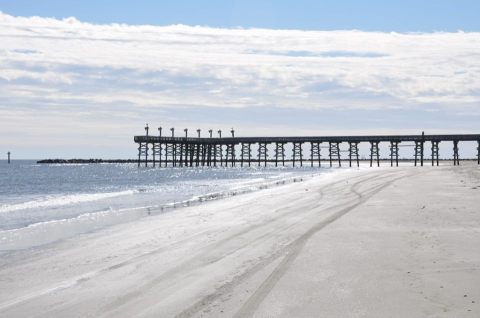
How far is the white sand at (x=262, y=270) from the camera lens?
6867 mm

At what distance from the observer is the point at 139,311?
6812mm

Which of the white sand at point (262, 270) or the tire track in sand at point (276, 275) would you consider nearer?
the tire track in sand at point (276, 275)

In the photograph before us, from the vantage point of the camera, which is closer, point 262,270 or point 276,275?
point 276,275

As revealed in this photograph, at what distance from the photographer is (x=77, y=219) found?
19969 mm

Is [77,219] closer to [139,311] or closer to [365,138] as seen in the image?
[139,311]

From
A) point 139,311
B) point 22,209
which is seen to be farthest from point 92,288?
point 22,209

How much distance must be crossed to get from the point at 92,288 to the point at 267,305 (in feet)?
9.59

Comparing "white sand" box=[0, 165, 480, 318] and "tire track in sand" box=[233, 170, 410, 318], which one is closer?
"tire track in sand" box=[233, 170, 410, 318]

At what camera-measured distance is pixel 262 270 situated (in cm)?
896

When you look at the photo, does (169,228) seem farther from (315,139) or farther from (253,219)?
(315,139)

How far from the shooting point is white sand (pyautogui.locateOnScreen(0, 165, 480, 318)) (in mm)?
6867

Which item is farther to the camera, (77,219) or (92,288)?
(77,219)

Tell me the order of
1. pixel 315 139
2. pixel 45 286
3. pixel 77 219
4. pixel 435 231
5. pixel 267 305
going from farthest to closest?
pixel 315 139
pixel 77 219
pixel 435 231
pixel 45 286
pixel 267 305

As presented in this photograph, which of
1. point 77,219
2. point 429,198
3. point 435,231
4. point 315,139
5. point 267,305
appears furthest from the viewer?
point 315,139
